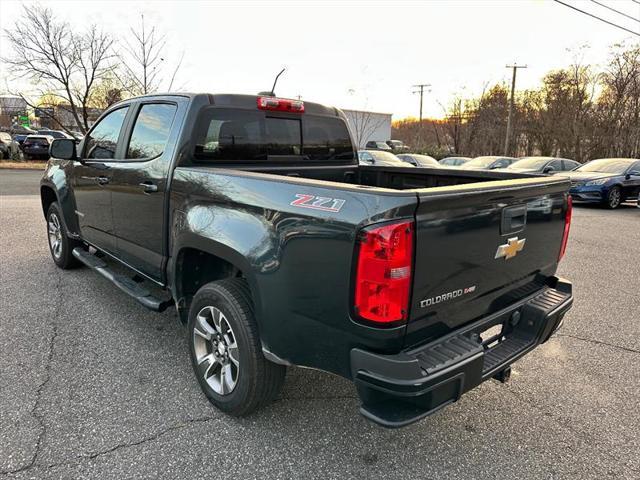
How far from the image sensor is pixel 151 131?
3.52m

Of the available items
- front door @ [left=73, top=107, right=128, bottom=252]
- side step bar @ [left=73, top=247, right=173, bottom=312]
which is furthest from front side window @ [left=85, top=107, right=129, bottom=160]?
side step bar @ [left=73, top=247, right=173, bottom=312]

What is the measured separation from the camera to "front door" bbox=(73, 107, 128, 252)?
13.1 ft

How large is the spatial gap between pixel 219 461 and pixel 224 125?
7.28ft

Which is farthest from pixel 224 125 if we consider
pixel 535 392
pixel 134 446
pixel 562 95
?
pixel 562 95

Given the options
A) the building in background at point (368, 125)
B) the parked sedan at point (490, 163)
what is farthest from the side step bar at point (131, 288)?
the building in background at point (368, 125)

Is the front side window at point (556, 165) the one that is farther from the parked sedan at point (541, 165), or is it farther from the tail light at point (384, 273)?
the tail light at point (384, 273)

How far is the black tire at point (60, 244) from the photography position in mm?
5172

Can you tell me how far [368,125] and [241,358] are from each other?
5029 cm

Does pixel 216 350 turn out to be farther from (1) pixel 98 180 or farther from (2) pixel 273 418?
(1) pixel 98 180

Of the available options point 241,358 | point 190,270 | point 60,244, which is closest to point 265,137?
point 190,270

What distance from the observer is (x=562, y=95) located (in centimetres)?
3039

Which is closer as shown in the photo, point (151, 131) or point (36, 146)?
point (151, 131)

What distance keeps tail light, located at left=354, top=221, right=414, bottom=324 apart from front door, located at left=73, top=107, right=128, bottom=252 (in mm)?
2880

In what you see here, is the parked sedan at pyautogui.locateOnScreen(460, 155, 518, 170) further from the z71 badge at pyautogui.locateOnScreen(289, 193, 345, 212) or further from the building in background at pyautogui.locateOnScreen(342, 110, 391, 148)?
the z71 badge at pyautogui.locateOnScreen(289, 193, 345, 212)
